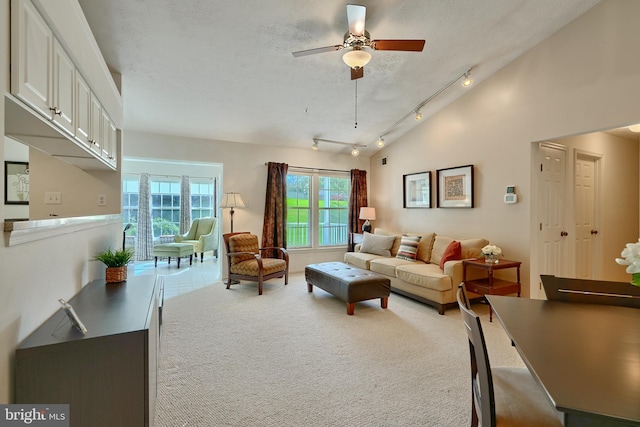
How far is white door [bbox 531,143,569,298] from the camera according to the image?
12.7 ft

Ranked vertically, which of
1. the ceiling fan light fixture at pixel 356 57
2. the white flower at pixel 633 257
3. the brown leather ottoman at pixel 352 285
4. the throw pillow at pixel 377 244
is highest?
the ceiling fan light fixture at pixel 356 57

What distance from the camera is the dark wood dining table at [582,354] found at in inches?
31.0

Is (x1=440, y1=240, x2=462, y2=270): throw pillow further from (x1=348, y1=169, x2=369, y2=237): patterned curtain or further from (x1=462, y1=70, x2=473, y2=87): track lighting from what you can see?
(x1=348, y1=169, x2=369, y2=237): patterned curtain

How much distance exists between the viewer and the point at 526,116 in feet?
12.4

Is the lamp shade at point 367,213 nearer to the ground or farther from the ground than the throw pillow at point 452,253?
farther from the ground

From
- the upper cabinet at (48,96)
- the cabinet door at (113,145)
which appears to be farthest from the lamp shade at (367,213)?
the upper cabinet at (48,96)

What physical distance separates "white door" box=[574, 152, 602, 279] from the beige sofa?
160 centimetres

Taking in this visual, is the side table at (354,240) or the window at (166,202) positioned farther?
the window at (166,202)

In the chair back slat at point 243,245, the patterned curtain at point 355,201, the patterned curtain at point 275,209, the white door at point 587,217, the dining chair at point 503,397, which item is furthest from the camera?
the patterned curtain at point 355,201

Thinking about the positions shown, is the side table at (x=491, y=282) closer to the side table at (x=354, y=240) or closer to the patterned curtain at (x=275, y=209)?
the side table at (x=354, y=240)

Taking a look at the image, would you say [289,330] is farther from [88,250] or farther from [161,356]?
[88,250]

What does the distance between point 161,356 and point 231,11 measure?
10.5 ft

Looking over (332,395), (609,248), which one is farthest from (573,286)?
(609,248)

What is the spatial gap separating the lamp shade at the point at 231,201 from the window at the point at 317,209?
1.20 metres
